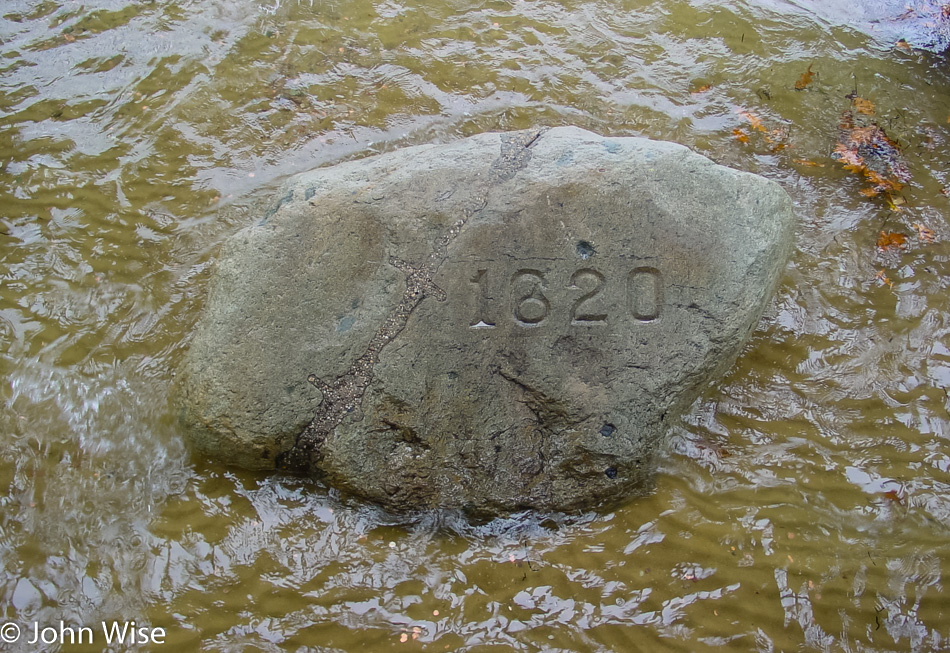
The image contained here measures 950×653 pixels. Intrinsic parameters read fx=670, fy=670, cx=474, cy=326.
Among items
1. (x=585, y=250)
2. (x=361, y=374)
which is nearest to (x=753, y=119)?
(x=585, y=250)

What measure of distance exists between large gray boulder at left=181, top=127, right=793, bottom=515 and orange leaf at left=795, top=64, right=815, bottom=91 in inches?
101

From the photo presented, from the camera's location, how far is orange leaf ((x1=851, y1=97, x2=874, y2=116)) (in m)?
5.21

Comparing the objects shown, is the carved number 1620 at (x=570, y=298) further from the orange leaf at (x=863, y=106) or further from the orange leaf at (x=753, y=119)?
the orange leaf at (x=863, y=106)

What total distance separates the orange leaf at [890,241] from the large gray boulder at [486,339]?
1.56 meters

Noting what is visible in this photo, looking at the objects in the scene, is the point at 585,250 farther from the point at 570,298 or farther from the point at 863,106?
the point at 863,106

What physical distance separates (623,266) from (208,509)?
250 cm

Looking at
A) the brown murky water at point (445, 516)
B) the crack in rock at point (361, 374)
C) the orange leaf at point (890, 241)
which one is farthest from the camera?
the orange leaf at point (890, 241)

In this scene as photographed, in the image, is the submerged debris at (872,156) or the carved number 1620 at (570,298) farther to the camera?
the submerged debris at (872,156)

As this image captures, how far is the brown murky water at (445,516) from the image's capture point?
3.26m

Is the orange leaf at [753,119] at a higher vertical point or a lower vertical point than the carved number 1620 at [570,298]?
higher

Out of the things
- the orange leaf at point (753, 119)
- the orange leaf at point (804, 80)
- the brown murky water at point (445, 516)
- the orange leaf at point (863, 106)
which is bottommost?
the brown murky water at point (445, 516)

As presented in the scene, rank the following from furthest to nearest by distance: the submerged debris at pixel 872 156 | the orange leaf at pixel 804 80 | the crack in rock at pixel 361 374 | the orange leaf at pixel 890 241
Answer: the orange leaf at pixel 804 80 < the submerged debris at pixel 872 156 < the orange leaf at pixel 890 241 < the crack in rock at pixel 361 374

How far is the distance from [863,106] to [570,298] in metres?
3.50

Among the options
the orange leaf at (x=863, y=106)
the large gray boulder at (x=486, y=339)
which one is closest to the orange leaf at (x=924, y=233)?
the orange leaf at (x=863, y=106)
